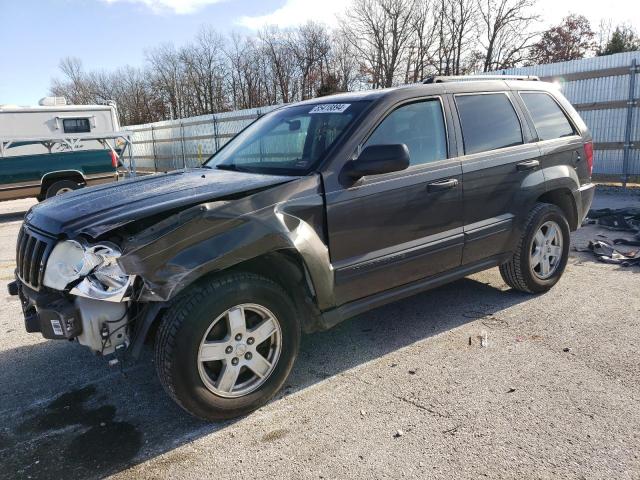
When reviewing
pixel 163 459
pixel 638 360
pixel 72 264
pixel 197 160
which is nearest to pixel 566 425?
pixel 638 360

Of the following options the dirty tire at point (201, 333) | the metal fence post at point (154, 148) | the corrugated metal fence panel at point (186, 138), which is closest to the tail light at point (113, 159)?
the corrugated metal fence panel at point (186, 138)

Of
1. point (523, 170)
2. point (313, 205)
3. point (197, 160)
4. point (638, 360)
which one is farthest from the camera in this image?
point (197, 160)

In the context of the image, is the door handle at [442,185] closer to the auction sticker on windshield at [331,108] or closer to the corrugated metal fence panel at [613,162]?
the auction sticker on windshield at [331,108]

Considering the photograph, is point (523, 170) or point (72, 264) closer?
point (72, 264)

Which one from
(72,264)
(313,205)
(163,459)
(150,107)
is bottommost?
(163,459)

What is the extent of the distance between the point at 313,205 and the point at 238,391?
3.92 ft

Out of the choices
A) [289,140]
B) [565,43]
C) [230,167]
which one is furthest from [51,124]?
[565,43]

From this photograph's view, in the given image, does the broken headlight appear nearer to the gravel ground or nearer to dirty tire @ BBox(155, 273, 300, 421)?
dirty tire @ BBox(155, 273, 300, 421)

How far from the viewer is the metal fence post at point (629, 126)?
35.1ft

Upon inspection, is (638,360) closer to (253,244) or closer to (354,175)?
(354,175)

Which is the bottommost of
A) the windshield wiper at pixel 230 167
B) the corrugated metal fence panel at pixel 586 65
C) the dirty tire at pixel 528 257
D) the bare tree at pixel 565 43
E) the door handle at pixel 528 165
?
the dirty tire at pixel 528 257

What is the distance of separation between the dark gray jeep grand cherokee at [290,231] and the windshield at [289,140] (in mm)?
16

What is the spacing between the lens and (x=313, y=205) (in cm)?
303

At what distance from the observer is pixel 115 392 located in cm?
324
